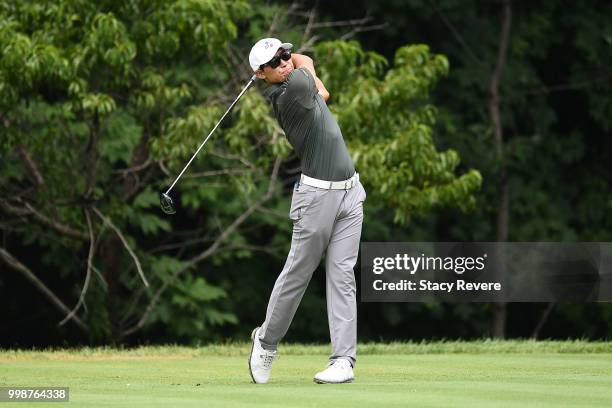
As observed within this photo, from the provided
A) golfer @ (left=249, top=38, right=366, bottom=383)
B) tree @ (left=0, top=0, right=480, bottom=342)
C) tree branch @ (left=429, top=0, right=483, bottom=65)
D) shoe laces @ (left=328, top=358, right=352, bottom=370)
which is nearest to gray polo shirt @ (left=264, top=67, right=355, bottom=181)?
golfer @ (left=249, top=38, right=366, bottom=383)

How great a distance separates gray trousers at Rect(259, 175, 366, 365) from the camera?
306 inches

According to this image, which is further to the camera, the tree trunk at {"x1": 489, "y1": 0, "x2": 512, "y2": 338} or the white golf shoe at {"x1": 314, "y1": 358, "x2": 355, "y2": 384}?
the tree trunk at {"x1": 489, "y1": 0, "x2": 512, "y2": 338}

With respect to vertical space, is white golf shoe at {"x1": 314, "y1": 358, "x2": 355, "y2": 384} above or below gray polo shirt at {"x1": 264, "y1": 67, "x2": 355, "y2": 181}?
below

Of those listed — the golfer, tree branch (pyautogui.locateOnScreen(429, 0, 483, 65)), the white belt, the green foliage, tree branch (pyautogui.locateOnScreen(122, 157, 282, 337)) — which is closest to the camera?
the golfer

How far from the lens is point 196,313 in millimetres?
17641

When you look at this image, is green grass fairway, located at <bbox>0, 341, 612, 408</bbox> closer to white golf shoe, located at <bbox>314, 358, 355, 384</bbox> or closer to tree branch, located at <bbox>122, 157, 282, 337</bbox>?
white golf shoe, located at <bbox>314, 358, 355, 384</bbox>

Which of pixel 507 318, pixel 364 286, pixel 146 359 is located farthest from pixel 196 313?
pixel 146 359

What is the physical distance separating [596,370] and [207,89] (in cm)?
797

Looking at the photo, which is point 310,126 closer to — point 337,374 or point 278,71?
point 278,71

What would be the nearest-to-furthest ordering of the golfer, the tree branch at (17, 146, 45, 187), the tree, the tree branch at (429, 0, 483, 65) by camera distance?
the golfer, the tree, the tree branch at (17, 146, 45, 187), the tree branch at (429, 0, 483, 65)

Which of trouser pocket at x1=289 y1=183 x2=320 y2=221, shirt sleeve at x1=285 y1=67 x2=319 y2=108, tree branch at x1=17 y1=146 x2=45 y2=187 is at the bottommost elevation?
tree branch at x1=17 y1=146 x2=45 y2=187

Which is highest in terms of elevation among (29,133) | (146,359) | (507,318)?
(29,133)

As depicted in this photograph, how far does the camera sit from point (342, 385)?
7.47 m

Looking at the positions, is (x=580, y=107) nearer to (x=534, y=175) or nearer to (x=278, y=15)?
(x=534, y=175)
